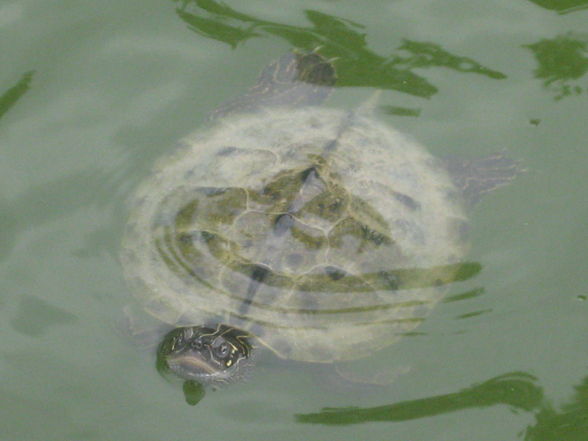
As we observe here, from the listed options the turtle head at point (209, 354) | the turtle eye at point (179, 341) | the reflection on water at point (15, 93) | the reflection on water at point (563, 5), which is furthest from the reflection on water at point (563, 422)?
the reflection on water at point (15, 93)

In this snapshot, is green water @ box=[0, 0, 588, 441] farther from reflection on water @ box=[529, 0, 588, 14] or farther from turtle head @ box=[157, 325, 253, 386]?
turtle head @ box=[157, 325, 253, 386]

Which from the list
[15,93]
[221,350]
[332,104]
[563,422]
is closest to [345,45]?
[332,104]

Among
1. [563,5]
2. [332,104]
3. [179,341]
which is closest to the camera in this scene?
[179,341]

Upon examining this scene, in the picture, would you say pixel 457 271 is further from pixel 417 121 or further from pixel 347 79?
pixel 347 79

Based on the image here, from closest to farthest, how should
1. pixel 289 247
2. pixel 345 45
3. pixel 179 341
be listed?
pixel 289 247 < pixel 179 341 < pixel 345 45

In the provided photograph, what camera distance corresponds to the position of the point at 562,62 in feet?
Answer: 23.6

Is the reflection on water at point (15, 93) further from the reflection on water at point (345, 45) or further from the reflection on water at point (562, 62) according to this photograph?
the reflection on water at point (562, 62)

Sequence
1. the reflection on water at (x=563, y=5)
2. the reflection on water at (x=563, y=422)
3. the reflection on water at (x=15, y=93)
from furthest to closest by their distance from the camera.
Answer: the reflection on water at (x=563, y=5), the reflection on water at (x=15, y=93), the reflection on water at (x=563, y=422)

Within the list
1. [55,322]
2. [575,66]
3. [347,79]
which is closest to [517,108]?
[575,66]

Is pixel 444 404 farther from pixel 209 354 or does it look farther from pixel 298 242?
pixel 209 354

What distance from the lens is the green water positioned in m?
5.37

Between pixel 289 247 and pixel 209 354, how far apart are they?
881 millimetres

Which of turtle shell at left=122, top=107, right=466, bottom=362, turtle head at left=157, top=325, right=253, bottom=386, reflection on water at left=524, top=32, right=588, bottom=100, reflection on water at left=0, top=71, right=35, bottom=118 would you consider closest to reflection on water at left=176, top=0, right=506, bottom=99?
reflection on water at left=524, top=32, right=588, bottom=100

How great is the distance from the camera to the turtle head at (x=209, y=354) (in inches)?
207
